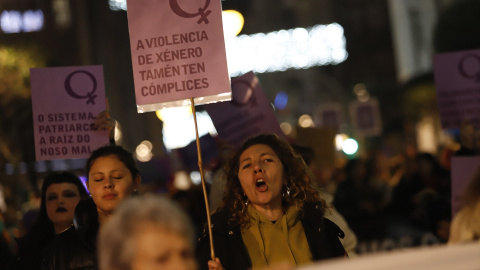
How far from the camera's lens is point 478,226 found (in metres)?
3.65

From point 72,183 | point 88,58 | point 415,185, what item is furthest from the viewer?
point 88,58

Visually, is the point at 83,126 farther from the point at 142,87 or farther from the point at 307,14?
the point at 307,14

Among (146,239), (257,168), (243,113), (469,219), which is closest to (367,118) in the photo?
(243,113)

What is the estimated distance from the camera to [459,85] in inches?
329

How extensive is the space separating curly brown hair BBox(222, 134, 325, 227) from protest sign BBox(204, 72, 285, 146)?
6.42 ft

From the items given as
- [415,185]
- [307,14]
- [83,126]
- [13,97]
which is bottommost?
[415,185]

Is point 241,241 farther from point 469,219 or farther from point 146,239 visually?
point 146,239

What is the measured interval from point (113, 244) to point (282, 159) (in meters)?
2.70

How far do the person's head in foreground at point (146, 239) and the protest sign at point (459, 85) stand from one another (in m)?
6.07

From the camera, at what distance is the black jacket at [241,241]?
4802 millimetres

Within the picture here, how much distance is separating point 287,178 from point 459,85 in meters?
3.71

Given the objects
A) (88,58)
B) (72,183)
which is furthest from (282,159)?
(88,58)

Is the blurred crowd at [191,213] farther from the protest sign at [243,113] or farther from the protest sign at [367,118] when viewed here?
the protest sign at [367,118]

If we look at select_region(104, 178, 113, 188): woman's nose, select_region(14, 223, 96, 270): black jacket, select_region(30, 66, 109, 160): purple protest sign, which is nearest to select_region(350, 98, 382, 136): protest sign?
select_region(30, 66, 109, 160): purple protest sign
